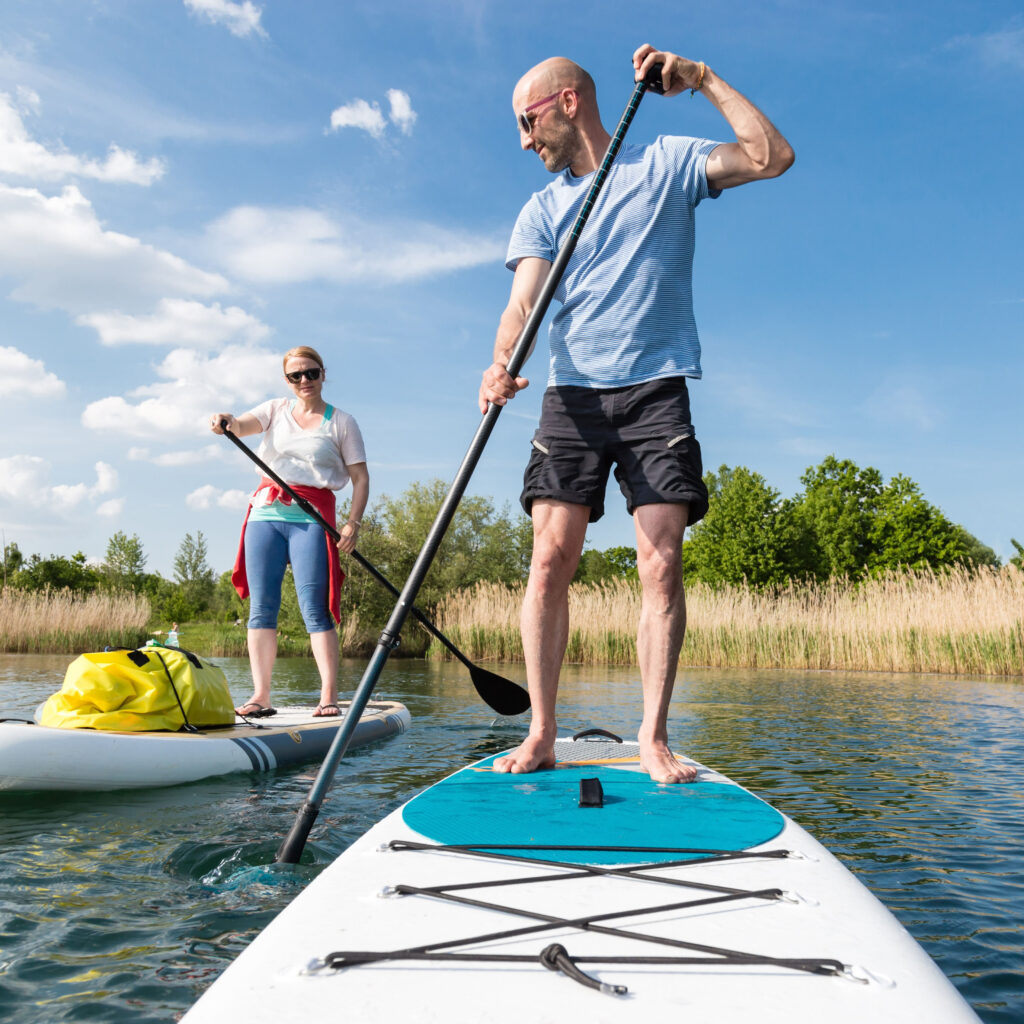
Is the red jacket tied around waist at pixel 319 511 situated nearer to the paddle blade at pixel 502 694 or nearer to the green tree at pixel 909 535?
the paddle blade at pixel 502 694

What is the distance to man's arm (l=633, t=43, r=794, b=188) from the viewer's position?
8.68 ft

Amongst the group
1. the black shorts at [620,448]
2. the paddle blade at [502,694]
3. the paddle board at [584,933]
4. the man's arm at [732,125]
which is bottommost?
the paddle board at [584,933]

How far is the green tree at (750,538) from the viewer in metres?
36.2

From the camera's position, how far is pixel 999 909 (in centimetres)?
218

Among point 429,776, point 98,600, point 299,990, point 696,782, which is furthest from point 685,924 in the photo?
point 98,600

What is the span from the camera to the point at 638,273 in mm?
2900

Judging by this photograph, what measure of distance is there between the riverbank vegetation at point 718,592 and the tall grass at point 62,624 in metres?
0.04

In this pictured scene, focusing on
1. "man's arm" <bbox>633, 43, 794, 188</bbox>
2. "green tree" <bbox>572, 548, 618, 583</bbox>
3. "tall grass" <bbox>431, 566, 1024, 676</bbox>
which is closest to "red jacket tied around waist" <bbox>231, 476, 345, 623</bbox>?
"man's arm" <bbox>633, 43, 794, 188</bbox>

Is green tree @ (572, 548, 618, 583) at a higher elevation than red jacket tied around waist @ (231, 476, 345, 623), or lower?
higher

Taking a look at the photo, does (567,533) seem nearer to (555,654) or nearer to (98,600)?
(555,654)

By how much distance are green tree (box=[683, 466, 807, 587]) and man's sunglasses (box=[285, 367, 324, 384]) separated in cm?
3228

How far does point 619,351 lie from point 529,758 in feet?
4.48

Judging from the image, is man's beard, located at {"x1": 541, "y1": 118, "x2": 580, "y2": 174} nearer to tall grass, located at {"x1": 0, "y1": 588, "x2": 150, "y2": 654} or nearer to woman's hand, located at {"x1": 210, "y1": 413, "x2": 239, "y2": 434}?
woman's hand, located at {"x1": 210, "y1": 413, "x2": 239, "y2": 434}

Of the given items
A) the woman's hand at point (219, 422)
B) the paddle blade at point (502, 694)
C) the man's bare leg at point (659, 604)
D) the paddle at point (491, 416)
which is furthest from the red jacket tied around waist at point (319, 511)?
the man's bare leg at point (659, 604)
